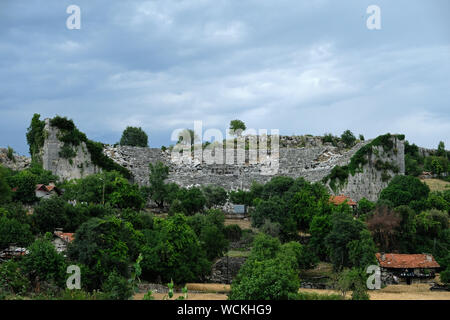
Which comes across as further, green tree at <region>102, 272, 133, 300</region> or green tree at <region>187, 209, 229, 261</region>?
green tree at <region>187, 209, 229, 261</region>

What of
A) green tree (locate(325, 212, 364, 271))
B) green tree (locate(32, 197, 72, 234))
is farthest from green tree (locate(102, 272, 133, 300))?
green tree (locate(325, 212, 364, 271))

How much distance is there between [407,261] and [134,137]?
174 ft

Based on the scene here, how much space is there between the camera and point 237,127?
81.4 m

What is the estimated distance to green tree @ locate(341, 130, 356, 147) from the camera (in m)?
75.4

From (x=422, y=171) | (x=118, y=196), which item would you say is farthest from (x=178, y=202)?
(x=422, y=171)

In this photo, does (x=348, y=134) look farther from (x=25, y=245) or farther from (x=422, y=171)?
(x=25, y=245)

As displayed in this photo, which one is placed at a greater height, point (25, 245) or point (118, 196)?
point (118, 196)

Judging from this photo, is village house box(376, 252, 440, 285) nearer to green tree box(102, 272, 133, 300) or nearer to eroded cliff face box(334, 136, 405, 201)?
green tree box(102, 272, 133, 300)

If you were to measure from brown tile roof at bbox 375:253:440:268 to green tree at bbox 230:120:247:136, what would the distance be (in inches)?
1829

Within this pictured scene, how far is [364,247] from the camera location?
32.6m

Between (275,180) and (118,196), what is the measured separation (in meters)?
16.1

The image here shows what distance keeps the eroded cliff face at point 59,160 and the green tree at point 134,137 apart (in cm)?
2207

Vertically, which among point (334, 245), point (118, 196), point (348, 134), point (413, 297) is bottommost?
point (413, 297)

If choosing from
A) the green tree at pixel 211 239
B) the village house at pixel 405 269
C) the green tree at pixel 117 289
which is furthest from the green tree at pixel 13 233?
the village house at pixel 405 269
